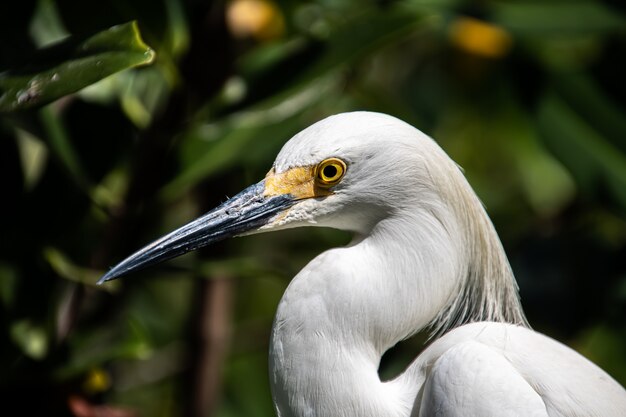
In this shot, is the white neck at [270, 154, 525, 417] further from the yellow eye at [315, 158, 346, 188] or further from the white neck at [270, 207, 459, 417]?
the yellow eye at [315, 158, 346, 188]

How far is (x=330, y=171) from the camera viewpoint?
56.7 inches

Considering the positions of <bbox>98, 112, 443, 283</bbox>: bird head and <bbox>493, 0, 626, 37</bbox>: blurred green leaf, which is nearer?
<bbox>98, 112, 443, 283</bbox>: bird head

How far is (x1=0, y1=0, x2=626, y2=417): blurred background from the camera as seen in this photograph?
5.77ft

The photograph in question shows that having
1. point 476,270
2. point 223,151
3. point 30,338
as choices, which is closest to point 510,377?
point 476,270

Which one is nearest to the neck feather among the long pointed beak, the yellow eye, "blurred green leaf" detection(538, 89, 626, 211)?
the yellow eye

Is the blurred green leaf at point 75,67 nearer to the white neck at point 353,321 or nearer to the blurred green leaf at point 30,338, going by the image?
the white neck at point 353,321

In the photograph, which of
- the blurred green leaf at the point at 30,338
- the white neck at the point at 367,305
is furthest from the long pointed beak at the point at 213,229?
the blurred green leaf at the point at 30,338

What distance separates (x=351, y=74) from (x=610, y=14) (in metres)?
0.63

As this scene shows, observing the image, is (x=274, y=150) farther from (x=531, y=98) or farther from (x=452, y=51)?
(x=452, y=51)

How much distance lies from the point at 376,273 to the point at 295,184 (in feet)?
0.61

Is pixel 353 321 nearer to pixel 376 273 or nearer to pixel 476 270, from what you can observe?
pixel 376 273

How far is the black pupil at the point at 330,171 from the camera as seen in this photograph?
1435mm

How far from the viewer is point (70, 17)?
1.75 m

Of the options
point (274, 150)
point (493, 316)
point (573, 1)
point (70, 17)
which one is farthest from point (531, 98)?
point (70, 17)
